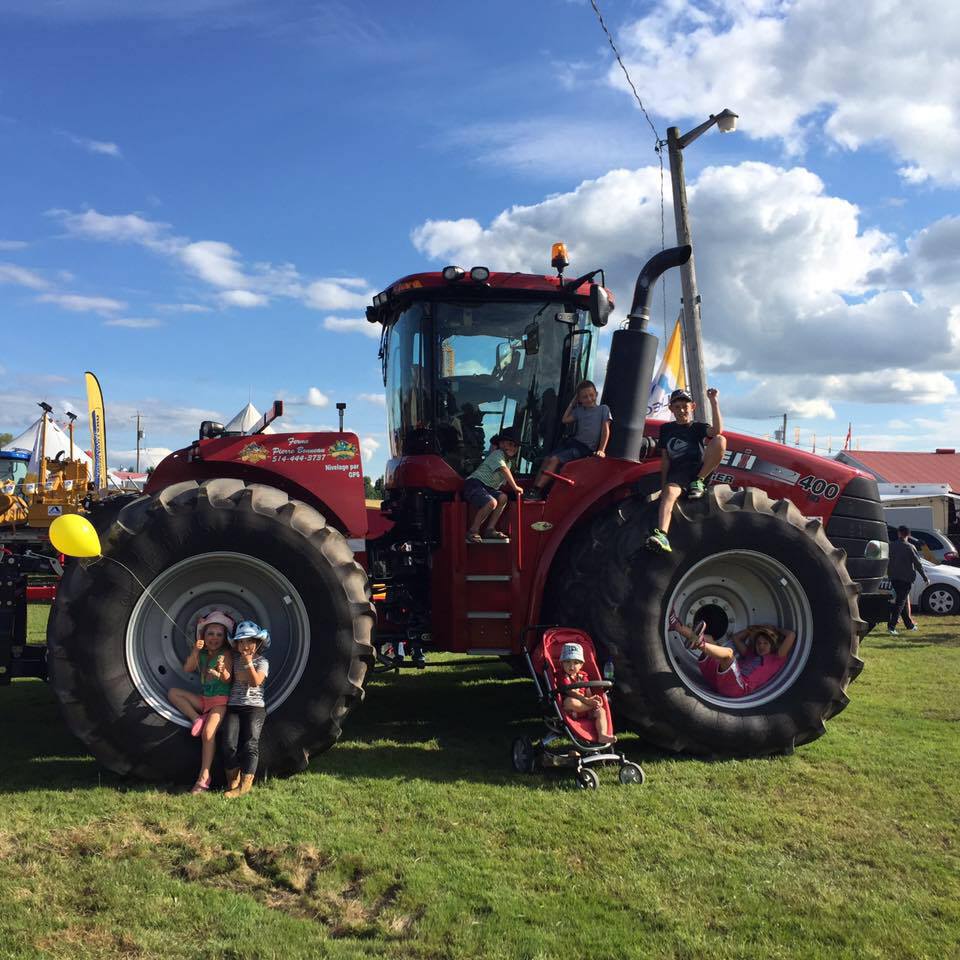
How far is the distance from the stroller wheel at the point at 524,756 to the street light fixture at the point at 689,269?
27.2ft

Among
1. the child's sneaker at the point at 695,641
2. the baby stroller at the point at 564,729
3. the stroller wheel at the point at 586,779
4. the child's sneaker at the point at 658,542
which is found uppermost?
the child's sneaker at the point at 658,542

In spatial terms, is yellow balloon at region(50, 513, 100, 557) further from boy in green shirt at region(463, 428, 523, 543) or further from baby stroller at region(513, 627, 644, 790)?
baby stroller at region(513, 627, 644, 790)

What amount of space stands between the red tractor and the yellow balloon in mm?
224

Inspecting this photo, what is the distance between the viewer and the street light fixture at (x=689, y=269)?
41.8 feet

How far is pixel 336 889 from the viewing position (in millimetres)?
3570

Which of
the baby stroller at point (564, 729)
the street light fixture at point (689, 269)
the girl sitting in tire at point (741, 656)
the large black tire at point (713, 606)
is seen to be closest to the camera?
the baby stroller at point (564, 729)

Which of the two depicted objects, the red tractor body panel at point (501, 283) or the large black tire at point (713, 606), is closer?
the large black tire at point (713, 606)

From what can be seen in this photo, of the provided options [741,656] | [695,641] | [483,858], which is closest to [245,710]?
[483,858]

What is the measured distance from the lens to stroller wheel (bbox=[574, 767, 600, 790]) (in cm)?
475

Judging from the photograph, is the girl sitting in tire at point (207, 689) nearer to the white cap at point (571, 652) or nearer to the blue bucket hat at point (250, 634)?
the blue bucket hat at point (250, 634)

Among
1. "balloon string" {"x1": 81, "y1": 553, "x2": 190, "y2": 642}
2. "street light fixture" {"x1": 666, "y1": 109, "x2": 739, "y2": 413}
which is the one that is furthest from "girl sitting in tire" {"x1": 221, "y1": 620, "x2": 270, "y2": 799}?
"street light fixture" {"x1": 666, "y1": 109, "x2": 739, "y2": 413}

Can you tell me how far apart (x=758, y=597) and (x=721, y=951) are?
9.92ft

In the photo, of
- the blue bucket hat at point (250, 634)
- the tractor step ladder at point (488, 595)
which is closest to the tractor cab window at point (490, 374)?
the tractor step ladder at point (488, 595)

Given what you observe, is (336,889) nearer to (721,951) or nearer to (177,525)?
(721,951)
